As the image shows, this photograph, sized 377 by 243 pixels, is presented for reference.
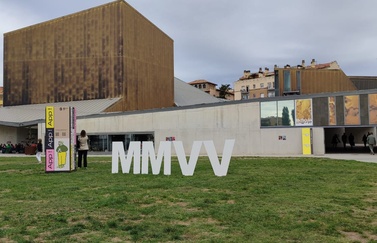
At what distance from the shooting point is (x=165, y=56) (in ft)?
165

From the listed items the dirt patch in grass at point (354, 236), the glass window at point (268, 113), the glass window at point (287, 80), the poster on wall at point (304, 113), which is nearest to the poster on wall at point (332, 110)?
the poster on wall at point (304, 113)

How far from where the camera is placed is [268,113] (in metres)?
28.6

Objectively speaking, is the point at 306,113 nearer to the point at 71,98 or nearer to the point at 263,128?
the point at 263,128

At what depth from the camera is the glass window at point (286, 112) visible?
2812 centimetres

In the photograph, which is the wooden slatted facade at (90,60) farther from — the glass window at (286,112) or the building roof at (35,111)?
the glass window at (286,112)

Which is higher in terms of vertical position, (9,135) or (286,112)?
(286,112)

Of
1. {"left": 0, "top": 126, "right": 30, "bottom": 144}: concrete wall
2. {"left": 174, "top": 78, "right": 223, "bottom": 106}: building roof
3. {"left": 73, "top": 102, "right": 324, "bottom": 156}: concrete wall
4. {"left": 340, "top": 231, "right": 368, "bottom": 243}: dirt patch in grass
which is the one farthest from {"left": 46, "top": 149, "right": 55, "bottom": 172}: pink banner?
{"left": 174, "top": 78, "right": 223, "bottom": 106}: building roof

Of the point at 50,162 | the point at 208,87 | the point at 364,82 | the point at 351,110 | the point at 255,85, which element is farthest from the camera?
the point at 208,87

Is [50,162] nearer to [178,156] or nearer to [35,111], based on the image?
[178,156]

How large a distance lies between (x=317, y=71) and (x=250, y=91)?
184ft

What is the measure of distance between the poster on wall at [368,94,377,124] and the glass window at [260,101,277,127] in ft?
22.7

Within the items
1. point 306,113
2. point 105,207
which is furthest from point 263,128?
point 105,207

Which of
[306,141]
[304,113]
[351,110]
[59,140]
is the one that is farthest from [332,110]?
[59,140]

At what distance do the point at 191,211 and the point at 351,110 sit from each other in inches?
928
